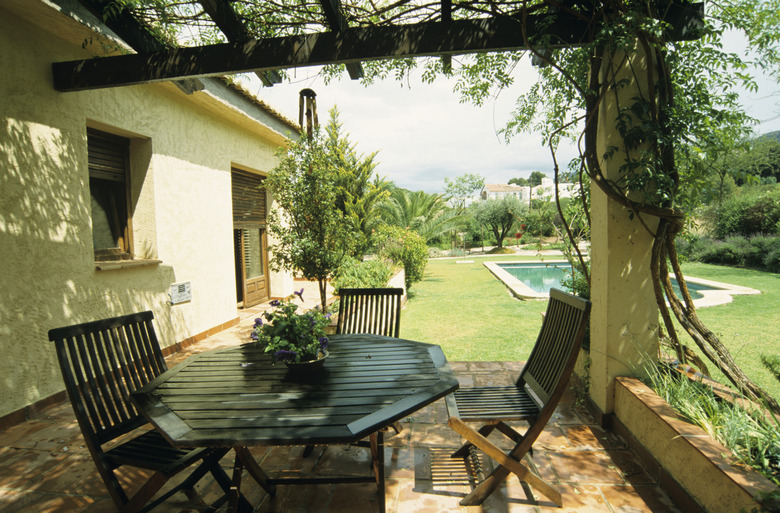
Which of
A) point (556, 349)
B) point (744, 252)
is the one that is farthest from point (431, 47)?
point (744, 252)

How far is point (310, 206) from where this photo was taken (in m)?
5.31

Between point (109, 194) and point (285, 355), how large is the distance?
13.1 feet

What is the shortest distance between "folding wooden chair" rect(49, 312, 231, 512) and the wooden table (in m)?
0.24

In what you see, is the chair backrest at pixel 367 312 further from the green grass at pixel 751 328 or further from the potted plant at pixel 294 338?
the green grass at pixel 751 328

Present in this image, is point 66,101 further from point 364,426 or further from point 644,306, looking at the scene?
point 644,306

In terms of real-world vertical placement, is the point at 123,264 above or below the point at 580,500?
above

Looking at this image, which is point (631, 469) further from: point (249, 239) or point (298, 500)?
point (249, 239)

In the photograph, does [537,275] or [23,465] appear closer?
[23,465]

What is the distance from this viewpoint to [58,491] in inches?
95.0

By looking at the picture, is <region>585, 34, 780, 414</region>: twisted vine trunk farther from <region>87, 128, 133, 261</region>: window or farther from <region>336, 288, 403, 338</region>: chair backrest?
<region>87, 128, 133, 261</region>: window

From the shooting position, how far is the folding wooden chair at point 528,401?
7.07 ft

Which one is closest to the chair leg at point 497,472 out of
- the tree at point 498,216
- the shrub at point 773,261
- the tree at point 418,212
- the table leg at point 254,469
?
the table leg at point 254,469

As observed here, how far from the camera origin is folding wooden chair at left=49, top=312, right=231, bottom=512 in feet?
6.30

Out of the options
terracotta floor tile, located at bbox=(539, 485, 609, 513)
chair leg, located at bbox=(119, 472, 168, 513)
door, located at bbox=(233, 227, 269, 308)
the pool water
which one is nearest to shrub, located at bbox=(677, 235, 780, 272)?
the pool water
